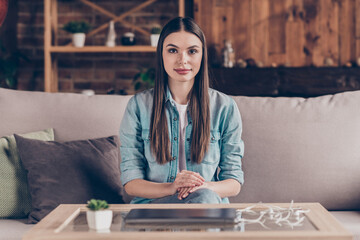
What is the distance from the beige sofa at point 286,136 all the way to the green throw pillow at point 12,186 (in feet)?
0.64

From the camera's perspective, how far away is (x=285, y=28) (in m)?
4.30

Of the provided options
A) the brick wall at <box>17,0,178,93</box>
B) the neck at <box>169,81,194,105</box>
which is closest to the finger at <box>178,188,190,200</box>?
the neck at <box>169,81,194,105</box>

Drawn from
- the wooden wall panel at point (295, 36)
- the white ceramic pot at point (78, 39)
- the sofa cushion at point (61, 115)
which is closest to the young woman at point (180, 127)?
the sofa cushion at point (61, 115)

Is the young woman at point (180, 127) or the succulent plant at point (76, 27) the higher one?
the succulent plant at point (76, 27)

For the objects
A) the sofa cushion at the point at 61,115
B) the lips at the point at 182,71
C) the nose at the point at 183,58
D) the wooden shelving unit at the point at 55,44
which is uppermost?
the wooden shelving unit at the point at 55,44

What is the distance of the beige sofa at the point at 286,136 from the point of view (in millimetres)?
1918

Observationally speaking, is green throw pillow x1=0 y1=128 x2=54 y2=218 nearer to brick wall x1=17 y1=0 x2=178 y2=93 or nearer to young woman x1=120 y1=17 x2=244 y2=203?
young woman x1=120 y1=17 x2=244 y2=203

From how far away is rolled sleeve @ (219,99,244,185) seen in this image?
1738mm

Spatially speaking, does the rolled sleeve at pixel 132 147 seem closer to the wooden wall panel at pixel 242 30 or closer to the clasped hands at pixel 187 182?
the clasped hands at pixel 187 182

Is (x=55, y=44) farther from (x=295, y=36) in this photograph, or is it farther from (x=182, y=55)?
(x=182, y=55)

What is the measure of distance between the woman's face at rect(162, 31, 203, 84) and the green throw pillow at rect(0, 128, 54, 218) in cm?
67

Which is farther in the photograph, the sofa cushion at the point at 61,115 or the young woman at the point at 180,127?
the sofa cushion at the point at 61,115

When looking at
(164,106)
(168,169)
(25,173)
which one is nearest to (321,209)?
(168,169)

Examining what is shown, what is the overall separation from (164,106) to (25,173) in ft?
1.92
